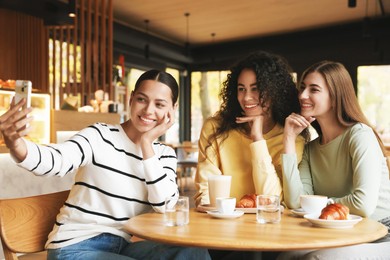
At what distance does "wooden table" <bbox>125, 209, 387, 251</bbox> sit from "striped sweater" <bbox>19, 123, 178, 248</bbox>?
13 cm

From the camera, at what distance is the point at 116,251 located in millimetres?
1786

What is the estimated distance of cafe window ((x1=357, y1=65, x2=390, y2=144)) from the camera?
929cm

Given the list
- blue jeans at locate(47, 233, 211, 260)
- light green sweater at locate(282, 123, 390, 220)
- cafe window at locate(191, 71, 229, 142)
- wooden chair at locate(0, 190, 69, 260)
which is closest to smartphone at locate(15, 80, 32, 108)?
wooden chair at locate(0, 190, 69, 260)

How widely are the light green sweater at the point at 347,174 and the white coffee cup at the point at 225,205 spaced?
0.42 meters

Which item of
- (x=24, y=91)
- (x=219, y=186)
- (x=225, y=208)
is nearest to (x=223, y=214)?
(x=225, y=208)

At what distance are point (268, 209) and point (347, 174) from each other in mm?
634

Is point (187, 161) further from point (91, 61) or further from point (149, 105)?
point (149, 105)

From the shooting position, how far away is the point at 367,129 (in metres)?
2.08

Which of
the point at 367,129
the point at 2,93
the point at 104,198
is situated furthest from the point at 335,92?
the point at 2,93

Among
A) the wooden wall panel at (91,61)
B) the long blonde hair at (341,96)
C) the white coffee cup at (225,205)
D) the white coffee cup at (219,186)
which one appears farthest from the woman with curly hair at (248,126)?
the wooden wall panel at (91,61)

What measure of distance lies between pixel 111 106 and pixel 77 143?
3.97 meters

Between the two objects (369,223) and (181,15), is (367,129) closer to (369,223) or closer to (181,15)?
(369,223)

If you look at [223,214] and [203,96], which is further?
[203,96]

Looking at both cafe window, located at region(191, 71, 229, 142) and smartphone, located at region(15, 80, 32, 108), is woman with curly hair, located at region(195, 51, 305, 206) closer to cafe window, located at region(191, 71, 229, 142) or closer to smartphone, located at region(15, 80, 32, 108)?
smartphone, located at region(15, 80, 32, 108)
